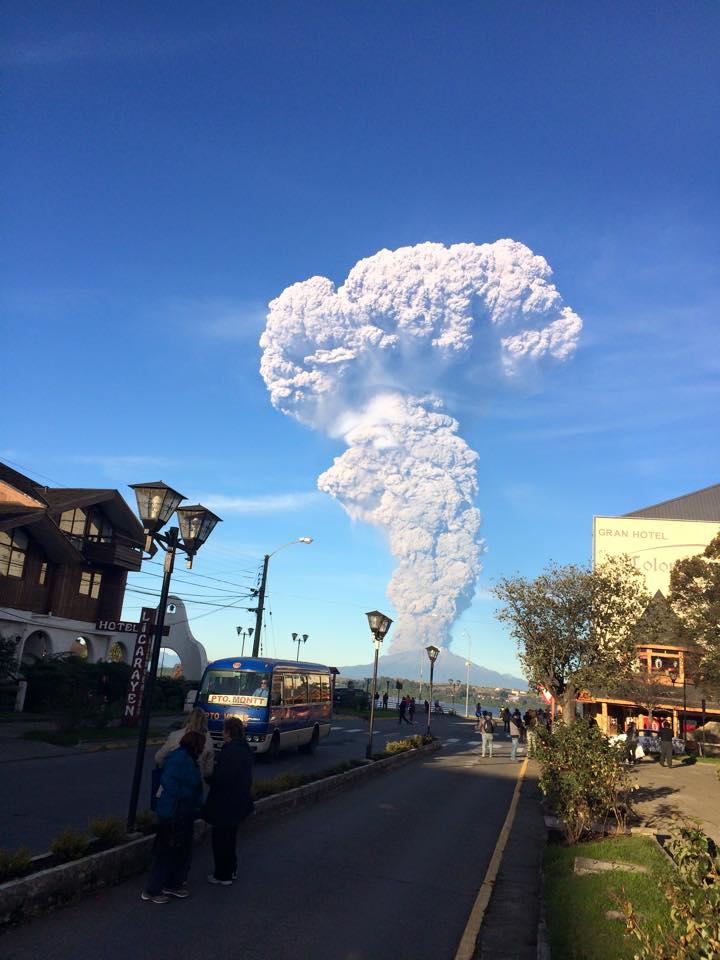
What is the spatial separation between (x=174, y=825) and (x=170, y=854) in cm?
36

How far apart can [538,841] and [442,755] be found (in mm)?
16871

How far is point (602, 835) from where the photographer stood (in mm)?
12180

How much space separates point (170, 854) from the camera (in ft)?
24.2

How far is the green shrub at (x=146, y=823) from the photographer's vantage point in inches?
348

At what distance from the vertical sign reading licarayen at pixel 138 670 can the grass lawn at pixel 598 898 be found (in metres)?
17.1

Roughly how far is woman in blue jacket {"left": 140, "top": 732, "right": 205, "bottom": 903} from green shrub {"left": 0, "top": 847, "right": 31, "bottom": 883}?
4.05ft

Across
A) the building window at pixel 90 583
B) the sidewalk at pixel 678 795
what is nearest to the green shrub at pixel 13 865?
the sidewalk at pixel 678 795

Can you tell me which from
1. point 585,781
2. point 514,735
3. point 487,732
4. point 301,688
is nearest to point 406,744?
point 487,732

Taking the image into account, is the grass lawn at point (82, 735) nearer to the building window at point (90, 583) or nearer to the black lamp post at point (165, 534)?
the black lamp post at point (165, 534)

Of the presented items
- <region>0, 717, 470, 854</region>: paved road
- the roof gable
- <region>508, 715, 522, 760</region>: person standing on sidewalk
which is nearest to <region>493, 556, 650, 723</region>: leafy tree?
<region>508, 715, 522, 760</region>: person standing on sidewalk

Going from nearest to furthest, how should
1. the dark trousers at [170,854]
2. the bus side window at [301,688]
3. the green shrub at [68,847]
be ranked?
the green shrub at [68,847] < the dark trousers at [170,854] < the bus side window at [301,688]

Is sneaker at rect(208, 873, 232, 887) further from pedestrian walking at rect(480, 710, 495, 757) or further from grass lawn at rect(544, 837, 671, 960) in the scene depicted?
pedestrian walking at rect(480, 710, 495, 757)

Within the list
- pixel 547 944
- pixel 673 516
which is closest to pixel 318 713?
pixel 547 944

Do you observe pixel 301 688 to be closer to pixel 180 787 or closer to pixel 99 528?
pixel 180 787
